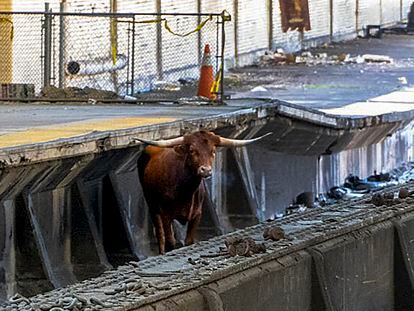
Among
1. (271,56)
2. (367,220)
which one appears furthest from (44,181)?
(271,56)

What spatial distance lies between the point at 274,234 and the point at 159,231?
595 cm

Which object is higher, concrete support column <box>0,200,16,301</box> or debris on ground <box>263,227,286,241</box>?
debris on ground <box>263,227,286,241</box>

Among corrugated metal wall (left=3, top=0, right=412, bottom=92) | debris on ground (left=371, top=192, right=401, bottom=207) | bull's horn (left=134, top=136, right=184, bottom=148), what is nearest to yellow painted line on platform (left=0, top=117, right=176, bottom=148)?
bull's horn (left=134, top=136, right=184, bottom=148)

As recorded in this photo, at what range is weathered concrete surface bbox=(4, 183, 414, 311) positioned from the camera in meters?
8.36

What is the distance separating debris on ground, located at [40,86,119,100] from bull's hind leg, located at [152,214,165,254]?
639cm

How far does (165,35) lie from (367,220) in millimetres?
20305

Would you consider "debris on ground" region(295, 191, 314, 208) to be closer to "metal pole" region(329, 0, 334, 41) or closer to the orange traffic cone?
the orange traffic cone

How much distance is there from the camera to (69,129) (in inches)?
641

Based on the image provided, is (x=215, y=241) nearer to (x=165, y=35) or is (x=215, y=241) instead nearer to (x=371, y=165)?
(x=371, y=165)

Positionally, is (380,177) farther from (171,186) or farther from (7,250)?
(7,250)

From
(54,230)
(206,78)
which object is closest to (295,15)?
(206,78)

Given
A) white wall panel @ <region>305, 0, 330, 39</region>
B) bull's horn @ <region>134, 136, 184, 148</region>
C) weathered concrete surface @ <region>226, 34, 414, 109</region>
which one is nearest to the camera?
bull's horn @ <region>134, 136, 184, 148</region>

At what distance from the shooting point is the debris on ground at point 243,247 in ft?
31.5

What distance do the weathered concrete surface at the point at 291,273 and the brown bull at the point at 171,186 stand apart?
3.52 m
